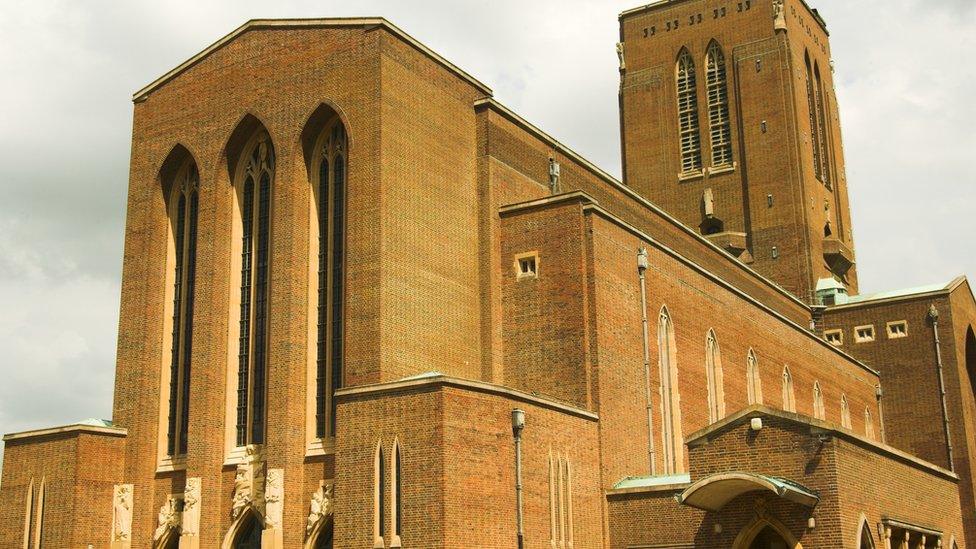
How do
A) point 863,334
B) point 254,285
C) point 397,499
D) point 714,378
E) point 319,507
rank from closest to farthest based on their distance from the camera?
point 397,499 < point 319,507 < point 254,285 < point 714,378 < point 863,334

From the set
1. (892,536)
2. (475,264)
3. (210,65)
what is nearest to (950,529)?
(892,536)

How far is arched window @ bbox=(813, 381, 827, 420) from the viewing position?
4862 cm

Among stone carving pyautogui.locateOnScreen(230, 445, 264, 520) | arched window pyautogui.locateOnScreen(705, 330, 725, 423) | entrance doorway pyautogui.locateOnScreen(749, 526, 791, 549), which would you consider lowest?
entrance doorway pyautogui.locateOnScreen(749, 526, 791, 549)

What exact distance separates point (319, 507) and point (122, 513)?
672 centimetres

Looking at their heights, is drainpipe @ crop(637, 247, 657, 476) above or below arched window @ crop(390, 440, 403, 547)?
above

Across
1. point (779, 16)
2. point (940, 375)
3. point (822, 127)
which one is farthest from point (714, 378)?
point (822, 127)

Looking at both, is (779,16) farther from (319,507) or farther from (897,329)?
(319,507)

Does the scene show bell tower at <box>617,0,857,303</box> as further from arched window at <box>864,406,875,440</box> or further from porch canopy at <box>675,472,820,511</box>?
porch canopy at <box>675,472,820,511</box>

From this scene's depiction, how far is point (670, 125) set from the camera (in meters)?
62.0

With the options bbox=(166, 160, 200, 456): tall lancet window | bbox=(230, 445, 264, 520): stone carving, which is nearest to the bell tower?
bbox=(166, 160, 200, 456): tall lancet window

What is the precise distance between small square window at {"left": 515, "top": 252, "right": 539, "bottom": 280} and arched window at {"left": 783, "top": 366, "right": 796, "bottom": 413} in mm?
16445

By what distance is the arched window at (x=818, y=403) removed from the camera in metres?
48.6

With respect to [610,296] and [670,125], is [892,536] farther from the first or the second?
[670,125]

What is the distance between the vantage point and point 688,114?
61.9m
